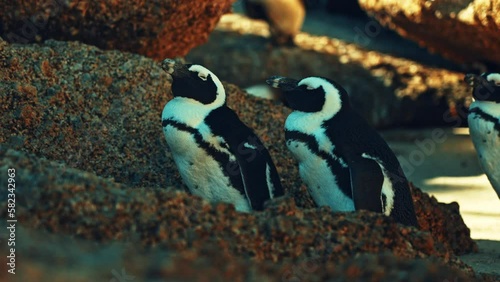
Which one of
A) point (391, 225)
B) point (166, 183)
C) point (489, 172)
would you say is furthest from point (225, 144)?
point (489, 172)

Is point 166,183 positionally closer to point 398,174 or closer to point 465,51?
point 398,174

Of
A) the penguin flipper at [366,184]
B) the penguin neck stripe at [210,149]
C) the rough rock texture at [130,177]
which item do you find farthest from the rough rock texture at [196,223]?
the penguin neck stripe at [210,149]

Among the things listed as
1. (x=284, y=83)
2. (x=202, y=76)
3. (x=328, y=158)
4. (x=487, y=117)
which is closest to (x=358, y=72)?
(x=487, y=117)

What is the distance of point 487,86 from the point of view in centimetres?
544

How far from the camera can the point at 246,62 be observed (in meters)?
10.1

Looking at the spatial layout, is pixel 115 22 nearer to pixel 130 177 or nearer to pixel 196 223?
pixel 130 177

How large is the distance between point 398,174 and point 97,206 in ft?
5.59

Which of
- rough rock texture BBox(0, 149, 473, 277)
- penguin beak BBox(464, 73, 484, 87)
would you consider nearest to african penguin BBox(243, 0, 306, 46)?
penguin beak BBox(464, 73, 484, 87)

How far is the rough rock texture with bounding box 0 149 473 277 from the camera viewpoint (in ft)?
11.3

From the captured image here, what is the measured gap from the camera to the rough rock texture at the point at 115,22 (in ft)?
19.3

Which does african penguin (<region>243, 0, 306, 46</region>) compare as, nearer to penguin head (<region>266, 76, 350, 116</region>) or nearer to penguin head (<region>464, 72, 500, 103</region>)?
penguin head (<region>464, 72, 500, 103</region>)

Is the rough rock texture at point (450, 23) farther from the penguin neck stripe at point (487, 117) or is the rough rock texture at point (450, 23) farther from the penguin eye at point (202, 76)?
the penguin eye at point (202, 76)

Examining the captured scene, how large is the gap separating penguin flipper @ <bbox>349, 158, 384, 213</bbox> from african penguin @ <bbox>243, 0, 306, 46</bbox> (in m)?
6.23

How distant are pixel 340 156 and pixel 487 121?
1195mm
